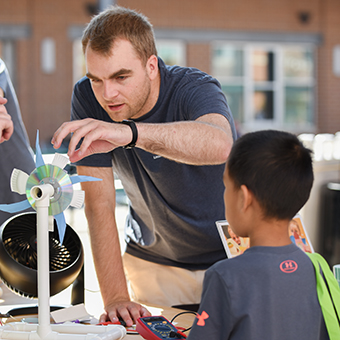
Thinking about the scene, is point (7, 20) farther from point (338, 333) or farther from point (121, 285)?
point (338, 333)

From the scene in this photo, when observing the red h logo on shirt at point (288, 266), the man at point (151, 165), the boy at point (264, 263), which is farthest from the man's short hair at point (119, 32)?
the red h logo on shirt at point (288, 266)

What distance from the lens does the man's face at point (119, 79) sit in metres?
1.72

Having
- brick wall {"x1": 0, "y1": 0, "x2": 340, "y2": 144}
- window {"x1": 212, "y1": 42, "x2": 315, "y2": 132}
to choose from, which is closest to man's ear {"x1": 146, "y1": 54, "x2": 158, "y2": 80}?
brick wall {"x1": 0, "y1": 0, "x2": 340, "y2": 144}

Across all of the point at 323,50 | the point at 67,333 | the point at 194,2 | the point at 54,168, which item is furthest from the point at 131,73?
the point at 323,50

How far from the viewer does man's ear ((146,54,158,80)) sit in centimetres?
187

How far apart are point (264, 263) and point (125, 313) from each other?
68 cm

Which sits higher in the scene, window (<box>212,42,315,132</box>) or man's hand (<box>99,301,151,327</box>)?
window (<box>212,42,315,132</box>)

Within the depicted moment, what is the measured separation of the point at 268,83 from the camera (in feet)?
38.5

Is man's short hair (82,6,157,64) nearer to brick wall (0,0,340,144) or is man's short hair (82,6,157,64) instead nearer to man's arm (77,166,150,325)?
man's arm (77,166,150,325)

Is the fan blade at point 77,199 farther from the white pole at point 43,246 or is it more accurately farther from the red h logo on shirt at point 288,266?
the red h logo on shirt at point 288,266

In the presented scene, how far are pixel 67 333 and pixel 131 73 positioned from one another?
0.90 meters

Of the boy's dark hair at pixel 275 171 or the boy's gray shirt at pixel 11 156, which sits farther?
the boy's gray shirt at pixel 11 156

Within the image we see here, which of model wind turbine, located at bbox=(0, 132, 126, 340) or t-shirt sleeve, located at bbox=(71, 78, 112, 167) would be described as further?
t-shirt sleeve, located at bbox=(71, 78, 112, 167)

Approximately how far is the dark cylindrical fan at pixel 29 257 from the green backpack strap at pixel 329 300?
788 mm
